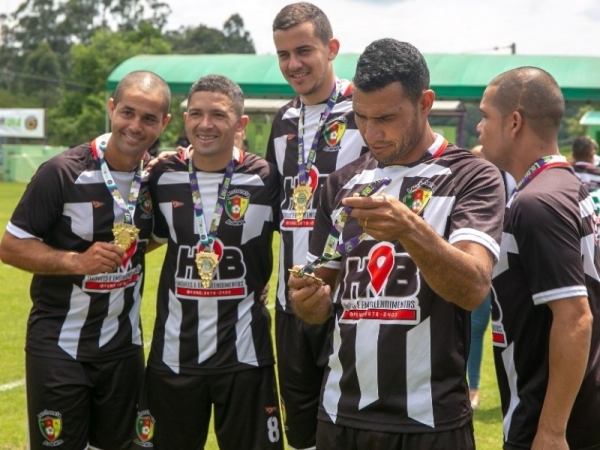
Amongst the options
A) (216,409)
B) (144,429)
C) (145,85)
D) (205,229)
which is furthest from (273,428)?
(145,85)

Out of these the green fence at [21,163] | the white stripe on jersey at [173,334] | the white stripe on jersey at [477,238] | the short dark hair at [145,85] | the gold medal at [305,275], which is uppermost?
the short dark hair at [145,85]

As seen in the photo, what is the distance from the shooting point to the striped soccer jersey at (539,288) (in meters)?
3.48

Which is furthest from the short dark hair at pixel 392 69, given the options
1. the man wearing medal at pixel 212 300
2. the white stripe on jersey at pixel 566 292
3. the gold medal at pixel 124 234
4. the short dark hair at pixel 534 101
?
the gold medal at pixel 124 234

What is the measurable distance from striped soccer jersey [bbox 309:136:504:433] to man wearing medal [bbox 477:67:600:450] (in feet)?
0.63

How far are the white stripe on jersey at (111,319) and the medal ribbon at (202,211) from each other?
1.84ft

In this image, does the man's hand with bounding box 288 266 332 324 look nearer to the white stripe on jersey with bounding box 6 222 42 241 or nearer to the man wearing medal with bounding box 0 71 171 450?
the man wearing medal with bounding box 0 71 171 450

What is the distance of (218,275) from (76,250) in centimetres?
79

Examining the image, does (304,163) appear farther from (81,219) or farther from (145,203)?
(81,219)

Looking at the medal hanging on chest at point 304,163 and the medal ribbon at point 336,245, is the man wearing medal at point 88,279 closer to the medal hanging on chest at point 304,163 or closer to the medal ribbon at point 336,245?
the medal hanging on chest at point 304,163

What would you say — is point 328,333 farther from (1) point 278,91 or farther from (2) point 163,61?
(2) point 163,61

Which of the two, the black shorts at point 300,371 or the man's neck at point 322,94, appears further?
the man's neck at point 322,94

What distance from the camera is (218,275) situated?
203 inches

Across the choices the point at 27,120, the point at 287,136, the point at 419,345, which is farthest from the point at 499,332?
the point at 27,120

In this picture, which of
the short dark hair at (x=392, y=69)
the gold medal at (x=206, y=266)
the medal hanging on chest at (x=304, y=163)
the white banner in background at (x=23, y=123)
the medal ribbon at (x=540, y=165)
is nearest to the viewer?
the short dark hair at (x=392, y=69)
